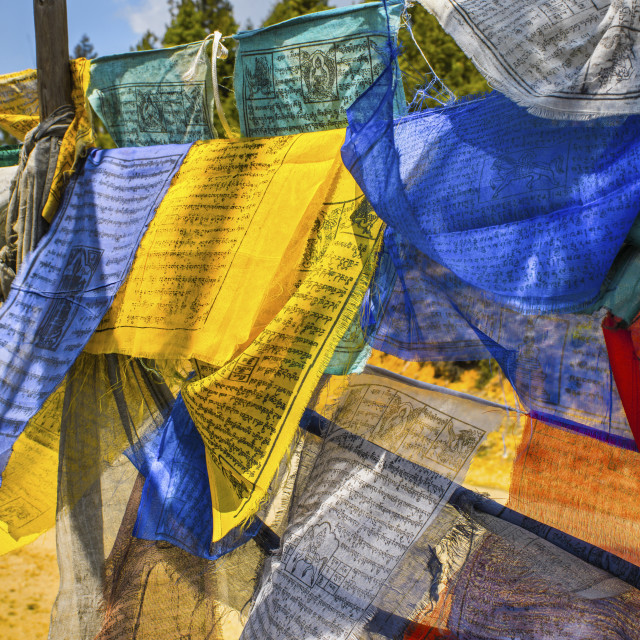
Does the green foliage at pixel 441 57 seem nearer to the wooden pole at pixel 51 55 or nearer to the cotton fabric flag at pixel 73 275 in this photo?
the wooden pole at pixel 51 55

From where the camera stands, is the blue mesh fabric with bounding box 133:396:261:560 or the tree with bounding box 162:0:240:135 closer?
the blue mesh fabric with bounding box 133:396:261:560

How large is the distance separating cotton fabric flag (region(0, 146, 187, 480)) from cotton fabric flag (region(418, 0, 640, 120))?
686 mm

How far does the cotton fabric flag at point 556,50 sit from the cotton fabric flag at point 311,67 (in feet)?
0.65

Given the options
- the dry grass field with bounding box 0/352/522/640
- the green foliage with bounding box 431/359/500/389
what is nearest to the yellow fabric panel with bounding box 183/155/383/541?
the dry grass field with bounding box 0/352/522/640

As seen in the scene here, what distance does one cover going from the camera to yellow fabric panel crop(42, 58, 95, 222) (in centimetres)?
134

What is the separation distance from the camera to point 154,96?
4.38ft

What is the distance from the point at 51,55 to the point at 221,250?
2.57ft

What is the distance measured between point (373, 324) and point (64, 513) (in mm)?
922

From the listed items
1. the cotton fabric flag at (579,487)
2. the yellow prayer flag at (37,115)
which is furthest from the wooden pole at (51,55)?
the cotton fabric flag at (579,487)

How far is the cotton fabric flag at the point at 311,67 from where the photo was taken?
1.02 metres

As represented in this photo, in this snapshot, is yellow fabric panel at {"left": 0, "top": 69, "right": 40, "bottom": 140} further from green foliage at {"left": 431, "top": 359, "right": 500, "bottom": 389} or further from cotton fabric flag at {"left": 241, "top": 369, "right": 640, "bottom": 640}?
green foliage at {"left": 431, "top": 359, "right": 500, "bottom": 389}

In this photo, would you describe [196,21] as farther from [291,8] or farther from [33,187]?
[33,187]

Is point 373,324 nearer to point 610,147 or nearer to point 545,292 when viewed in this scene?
point 545,292

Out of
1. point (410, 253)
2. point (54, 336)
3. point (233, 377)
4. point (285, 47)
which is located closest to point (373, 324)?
point (410, 253)
